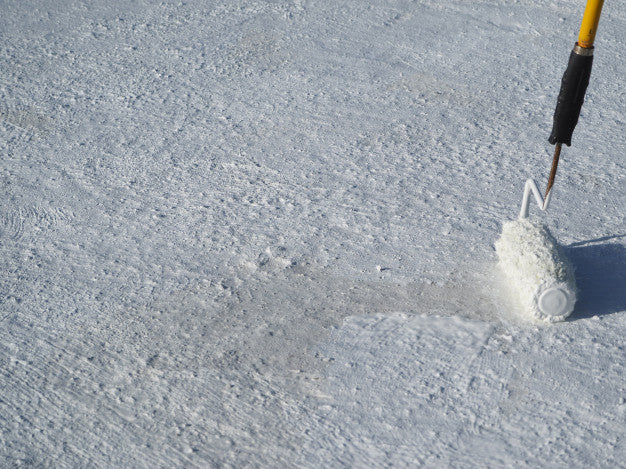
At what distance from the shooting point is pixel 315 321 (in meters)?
2.59

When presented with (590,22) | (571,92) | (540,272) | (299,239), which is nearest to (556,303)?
(540,272)

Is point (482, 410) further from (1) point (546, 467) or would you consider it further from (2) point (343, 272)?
(2) point (343, 272)

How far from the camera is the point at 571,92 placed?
2.41 metres

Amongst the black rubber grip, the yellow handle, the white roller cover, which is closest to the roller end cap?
the white roller cover

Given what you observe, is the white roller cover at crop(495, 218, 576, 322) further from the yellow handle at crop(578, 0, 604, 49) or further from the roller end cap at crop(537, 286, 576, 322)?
the yellow handle at crop(578, 0, 604, 49)

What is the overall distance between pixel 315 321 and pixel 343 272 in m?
0.29

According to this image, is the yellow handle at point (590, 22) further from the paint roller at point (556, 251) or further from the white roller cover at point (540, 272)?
the white roller cover at point (540, 272)

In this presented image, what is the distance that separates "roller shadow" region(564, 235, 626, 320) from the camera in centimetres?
261

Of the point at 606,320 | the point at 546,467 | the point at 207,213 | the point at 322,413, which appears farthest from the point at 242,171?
the point at 546,467

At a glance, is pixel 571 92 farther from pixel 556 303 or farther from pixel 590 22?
pixel 556 303

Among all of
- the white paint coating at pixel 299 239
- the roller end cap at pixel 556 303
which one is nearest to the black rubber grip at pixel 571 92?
the roller end cap at pixel 556 303

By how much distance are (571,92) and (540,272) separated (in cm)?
60

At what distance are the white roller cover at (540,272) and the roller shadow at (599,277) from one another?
137mm

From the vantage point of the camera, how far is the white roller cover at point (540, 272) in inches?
96.0
